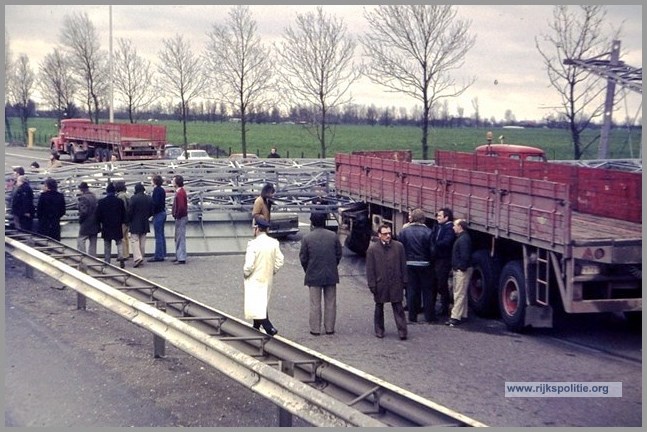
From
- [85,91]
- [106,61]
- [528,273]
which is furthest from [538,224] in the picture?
[85,91]

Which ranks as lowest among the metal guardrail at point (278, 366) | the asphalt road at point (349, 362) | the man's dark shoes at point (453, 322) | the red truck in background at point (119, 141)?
the man's dark shoes at point (453, 322)

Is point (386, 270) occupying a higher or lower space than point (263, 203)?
lower

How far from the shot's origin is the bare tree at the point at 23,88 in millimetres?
29173

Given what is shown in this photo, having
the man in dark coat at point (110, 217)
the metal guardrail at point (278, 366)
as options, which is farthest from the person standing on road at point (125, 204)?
the metal guardrail at point (278, 366)

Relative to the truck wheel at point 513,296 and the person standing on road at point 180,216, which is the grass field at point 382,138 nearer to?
the truck wheel at point 513,296

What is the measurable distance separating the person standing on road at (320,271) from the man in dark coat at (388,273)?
0.48 meters

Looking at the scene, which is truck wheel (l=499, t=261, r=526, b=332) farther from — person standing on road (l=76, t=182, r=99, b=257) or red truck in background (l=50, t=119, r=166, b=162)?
red truck in background (l=50, t=119, r=166, b=162)

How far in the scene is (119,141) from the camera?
1577 inches

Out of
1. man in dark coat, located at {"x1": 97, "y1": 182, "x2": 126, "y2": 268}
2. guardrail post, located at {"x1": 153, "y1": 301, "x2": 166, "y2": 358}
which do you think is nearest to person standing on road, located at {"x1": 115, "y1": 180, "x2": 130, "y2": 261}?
man in dark coat, located at {"x1": 97, "y1": 182, "x2": 126, "y2": 268}

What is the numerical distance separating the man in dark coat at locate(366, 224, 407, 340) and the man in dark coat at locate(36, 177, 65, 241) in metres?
7.14

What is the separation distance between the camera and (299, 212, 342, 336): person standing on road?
36.6ft

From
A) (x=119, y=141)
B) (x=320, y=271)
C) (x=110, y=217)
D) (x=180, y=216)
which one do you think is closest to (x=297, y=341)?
(x=320, y=271)

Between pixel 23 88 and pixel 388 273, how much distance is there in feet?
87.3

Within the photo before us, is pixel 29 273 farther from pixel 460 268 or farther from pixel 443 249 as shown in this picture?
pixel 460 268
